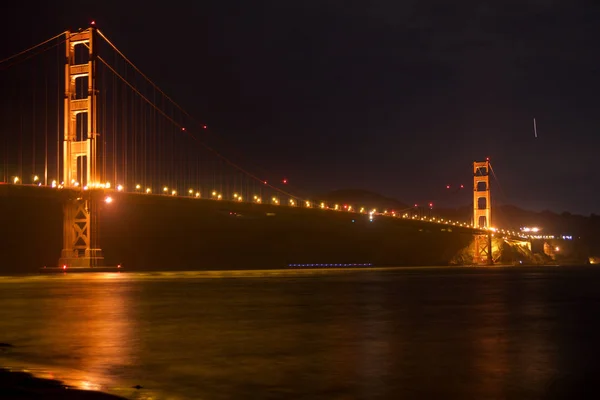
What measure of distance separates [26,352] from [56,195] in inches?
1454

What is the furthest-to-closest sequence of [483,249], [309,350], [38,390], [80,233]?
1. [483,249]
2. [80,233]
3. [309,350]
4. [38,390]

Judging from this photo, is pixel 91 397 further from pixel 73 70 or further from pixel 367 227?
pixel 367 227

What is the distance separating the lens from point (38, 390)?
6496 mm

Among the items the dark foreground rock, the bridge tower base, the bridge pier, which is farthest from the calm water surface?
the bridge tower base

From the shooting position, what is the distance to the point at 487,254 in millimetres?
95312

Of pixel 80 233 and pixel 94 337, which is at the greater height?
pixel 80 233

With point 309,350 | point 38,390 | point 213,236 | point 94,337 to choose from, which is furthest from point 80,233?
point 213,236

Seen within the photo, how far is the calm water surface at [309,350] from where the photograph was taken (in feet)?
22.4

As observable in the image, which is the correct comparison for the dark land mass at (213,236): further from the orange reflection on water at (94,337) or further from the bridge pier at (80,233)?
the orange reflection on water at (94,337)

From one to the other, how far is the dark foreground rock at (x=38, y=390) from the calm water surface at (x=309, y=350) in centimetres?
25

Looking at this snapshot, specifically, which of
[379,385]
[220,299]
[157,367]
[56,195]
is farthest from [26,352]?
[56,195]

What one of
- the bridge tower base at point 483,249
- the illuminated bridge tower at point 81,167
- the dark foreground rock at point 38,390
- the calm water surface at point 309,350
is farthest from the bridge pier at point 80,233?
the bridge tower base at point 483,249

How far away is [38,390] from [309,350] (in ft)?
11.4

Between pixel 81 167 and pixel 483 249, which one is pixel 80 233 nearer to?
pixel 81 167
